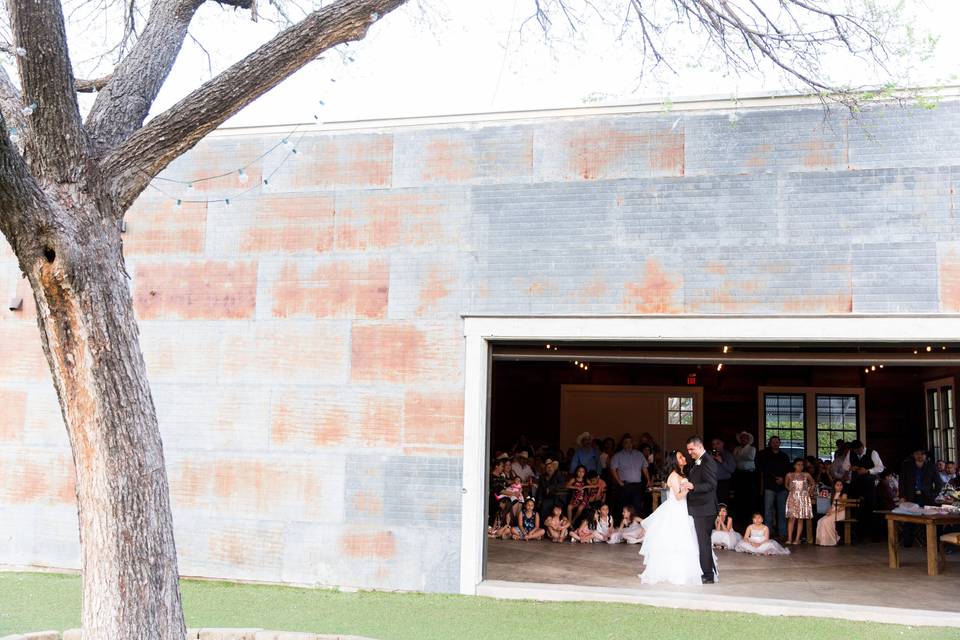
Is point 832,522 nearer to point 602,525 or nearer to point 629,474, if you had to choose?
point 629,474

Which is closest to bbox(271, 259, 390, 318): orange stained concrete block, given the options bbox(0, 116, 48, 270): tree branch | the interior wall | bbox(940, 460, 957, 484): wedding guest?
bbox(0, 116, 48, 270): tree branch

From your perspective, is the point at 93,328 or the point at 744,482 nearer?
the point at 93,328

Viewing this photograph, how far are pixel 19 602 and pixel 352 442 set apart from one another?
3155mm

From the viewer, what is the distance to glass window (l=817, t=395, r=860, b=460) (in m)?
17.1

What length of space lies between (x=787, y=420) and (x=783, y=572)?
26.0ft

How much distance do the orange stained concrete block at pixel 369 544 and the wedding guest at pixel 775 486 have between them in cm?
675

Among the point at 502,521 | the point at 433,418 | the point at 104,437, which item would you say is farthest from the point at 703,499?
the point at 104,437

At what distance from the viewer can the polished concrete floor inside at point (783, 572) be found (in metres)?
8.54

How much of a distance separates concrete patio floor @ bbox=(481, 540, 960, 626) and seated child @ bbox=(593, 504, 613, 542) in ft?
1.32

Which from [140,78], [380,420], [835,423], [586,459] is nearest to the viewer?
[140,78]

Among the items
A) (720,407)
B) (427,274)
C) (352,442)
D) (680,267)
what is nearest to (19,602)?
(352,442)

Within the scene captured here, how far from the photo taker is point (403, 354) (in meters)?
8.83

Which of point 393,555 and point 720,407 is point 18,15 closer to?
point 393,555

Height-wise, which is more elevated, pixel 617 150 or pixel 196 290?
pixel 617 150
